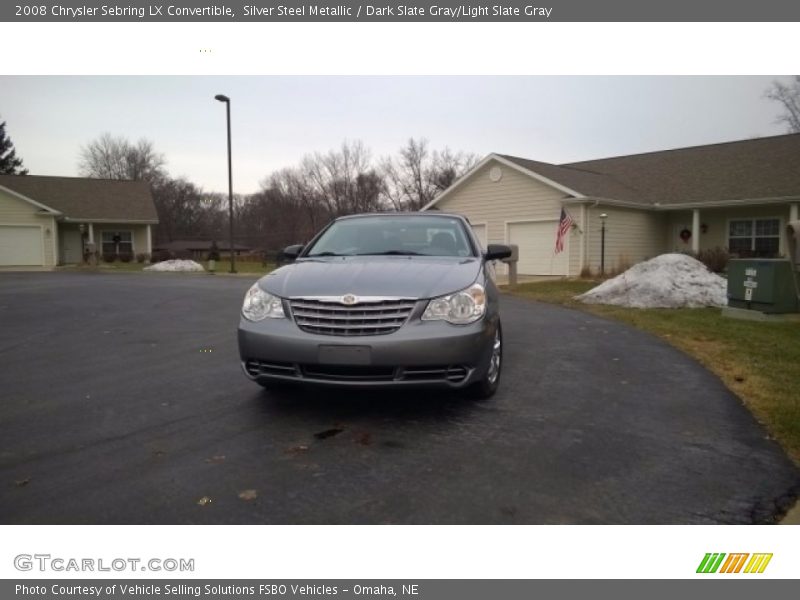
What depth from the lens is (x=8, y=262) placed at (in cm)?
2902

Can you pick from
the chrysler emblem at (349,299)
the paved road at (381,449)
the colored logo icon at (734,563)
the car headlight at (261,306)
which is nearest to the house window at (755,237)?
the paved road at (381,449)

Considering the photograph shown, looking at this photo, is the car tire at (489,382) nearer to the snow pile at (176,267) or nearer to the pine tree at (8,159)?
the snow pile at (176,267)

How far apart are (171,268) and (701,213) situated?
23.3 metres

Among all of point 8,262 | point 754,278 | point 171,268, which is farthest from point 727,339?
point 8,262

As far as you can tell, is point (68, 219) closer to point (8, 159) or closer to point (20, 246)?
point (20, 246)

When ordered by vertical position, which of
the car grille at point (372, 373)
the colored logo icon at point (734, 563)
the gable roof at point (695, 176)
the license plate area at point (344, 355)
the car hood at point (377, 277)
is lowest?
the colored logo icon at point (734, 563)

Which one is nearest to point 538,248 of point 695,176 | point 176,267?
point 695,176

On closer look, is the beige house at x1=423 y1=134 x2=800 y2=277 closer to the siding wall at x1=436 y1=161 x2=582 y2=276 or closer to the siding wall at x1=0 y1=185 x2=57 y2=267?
the siding wall at x1=436 y1=161 x2=582 y2=276

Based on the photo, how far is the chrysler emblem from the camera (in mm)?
3682

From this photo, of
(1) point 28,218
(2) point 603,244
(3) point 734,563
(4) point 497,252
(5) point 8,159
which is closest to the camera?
(3) point 734,563

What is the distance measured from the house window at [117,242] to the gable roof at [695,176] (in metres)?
22.0

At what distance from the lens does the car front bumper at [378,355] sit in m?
3.56

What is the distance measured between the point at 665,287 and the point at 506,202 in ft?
34.1

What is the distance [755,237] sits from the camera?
64.0ft
